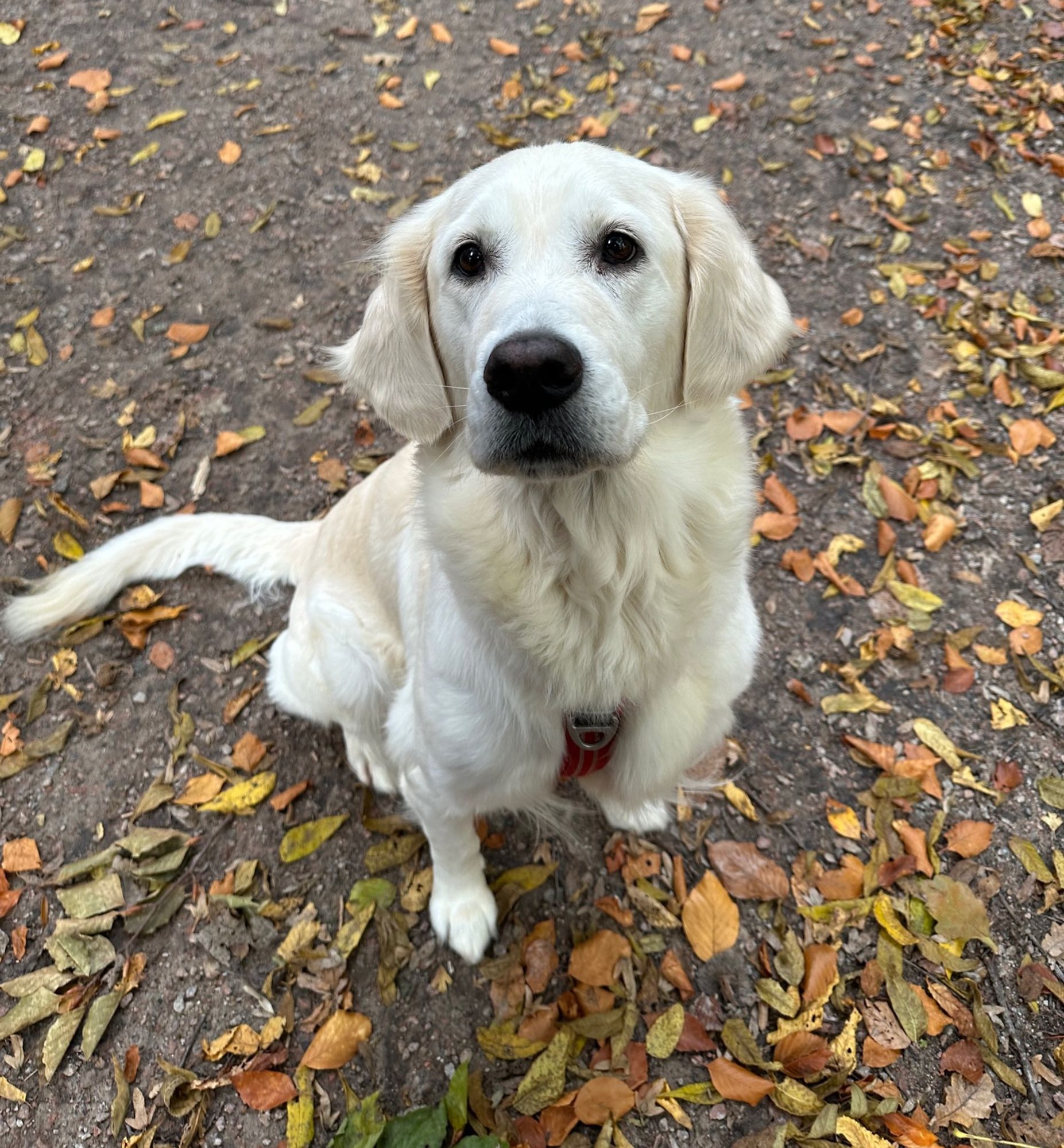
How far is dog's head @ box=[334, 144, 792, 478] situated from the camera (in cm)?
152

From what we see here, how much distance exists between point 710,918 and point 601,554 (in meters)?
1.56

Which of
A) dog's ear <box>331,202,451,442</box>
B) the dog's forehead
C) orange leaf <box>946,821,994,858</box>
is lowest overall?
orange leaf <box>946,821,994,858</box>

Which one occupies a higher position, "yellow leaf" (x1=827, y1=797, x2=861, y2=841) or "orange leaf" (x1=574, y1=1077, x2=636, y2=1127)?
"yellow leaf" (x1=827, y1=797, x2=861, y2=841)

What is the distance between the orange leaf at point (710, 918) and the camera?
8.30 ft

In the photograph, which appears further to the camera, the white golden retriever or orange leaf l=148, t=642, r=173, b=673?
orange leaf l=148, t=642, r=173, b=673

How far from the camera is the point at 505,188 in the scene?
70.2 inches

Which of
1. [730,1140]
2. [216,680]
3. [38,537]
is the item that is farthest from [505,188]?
[38,537]

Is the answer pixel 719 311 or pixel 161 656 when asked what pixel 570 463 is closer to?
pixel 719 311

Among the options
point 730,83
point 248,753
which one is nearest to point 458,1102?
point 248,753

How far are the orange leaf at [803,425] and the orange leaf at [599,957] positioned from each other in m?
2.49

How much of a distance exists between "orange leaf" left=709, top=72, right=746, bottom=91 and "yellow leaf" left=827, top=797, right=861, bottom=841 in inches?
199

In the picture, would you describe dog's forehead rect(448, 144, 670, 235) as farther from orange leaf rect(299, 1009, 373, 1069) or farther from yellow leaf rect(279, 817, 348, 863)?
orange leaf rect(299, 1009, 373, 1069)

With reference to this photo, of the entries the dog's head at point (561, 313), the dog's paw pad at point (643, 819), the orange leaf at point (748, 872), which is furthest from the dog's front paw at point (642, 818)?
the dog's head at point (561, 313)

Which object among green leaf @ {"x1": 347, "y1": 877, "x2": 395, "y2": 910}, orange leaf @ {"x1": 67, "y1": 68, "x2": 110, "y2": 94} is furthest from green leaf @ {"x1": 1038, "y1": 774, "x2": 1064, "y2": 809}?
orange leaf @ {"x1": 67, "y1": 68, "x2": 110, "y2": 94}
